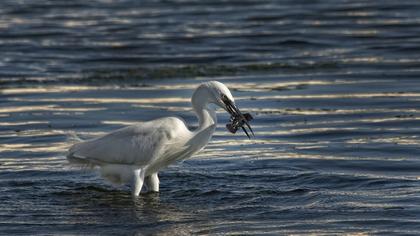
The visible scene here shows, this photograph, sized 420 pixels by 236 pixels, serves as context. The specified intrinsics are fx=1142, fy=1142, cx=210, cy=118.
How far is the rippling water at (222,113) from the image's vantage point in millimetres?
10023

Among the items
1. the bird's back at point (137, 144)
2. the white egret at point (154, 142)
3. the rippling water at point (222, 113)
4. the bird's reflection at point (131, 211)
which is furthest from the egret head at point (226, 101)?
the bird's reflection at point (131, 211)

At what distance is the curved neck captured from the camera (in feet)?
35.2

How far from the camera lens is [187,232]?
934 cm

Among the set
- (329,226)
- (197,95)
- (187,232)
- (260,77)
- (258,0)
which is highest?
(258,0)

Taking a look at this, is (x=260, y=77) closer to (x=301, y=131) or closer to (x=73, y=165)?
(x=301, y=131)

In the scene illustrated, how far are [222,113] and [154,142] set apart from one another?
461cm

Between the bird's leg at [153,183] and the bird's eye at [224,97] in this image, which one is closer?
the bird's eye at [224,97]

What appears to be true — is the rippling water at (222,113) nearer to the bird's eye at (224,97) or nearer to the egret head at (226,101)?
the egret head at (226,101)

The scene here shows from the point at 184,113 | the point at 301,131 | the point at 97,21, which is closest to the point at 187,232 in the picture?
the point at 301,131

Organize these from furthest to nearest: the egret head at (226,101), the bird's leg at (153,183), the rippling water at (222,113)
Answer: the bird's leg at (153,183)
the egret head at (226,101)
the rippling water at (222,113)

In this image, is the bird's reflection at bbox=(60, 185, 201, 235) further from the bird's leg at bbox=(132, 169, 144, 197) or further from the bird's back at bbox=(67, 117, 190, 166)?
the bird's back at bbox=(67, 117, 190, 166)

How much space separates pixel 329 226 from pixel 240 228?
726 mm

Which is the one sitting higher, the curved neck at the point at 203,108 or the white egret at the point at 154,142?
the curved neck at the point at 203,108

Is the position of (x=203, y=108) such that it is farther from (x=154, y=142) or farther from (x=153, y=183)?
(x=153, y=183)
